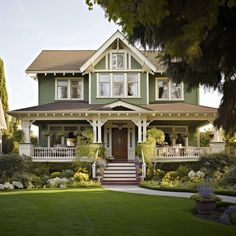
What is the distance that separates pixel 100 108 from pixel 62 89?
4346mm

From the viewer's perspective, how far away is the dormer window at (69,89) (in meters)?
29.5

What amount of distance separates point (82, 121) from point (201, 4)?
77.6 ft

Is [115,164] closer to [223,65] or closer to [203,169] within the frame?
[203,169]

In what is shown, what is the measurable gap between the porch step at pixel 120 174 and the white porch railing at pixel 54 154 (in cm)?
237

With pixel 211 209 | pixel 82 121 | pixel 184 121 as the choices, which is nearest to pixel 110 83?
pixel 82 121

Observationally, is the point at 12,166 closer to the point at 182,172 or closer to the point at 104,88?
the point at 104,88

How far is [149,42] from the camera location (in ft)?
26.3

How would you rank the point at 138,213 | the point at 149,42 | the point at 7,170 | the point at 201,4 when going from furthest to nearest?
the point at 7,170 → the point at 138,213 → the point at 149,42 → the point at 201,4

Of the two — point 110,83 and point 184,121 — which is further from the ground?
point 110,83

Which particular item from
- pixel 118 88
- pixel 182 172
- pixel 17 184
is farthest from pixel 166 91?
pixel 17 184

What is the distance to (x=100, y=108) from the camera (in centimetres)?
2644

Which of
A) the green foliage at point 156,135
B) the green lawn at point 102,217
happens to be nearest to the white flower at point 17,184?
the green lawn at point 102,217

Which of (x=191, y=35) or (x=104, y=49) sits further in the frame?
(x=104, y=49)

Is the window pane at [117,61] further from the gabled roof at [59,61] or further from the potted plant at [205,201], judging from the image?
the potted plant at [205,201]
